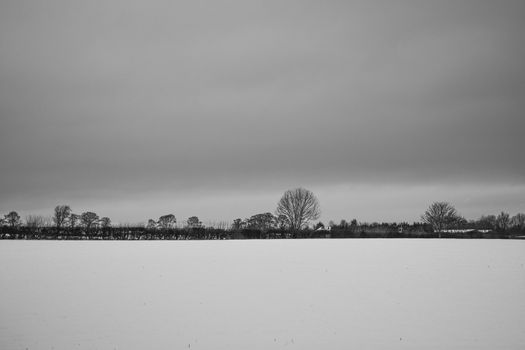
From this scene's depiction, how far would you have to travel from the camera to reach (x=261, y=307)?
50.4 ft

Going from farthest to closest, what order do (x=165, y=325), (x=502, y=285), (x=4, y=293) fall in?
1. (x=502, y=285)
2. (x=4, y=293)
3. (x=165, y=325)

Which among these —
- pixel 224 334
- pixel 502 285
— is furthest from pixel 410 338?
pixel 502 285

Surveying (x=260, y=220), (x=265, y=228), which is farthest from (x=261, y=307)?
(x=260, y=220)

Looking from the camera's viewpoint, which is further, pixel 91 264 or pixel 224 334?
pixel 91 264

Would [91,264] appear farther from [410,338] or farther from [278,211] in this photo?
[278,211]

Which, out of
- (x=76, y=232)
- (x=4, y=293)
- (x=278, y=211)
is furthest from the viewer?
(x=278, y=211)

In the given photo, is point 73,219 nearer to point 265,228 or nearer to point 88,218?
point 88,218

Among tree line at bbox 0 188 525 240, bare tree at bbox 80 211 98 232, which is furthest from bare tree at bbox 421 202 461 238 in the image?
bare tree at bbox 80 211 98 232

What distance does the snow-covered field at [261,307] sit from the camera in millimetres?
11859

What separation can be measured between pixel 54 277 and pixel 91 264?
18.5 ft

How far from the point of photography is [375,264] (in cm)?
2656

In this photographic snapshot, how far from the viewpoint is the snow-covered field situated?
1186 centimetres

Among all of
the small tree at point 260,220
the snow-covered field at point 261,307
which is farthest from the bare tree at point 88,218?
the snow-covered field at point 261,307

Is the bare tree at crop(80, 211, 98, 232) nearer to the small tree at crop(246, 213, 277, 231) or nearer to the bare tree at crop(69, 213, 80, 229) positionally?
the bare tree at crop(69, 213, 80, 229)
